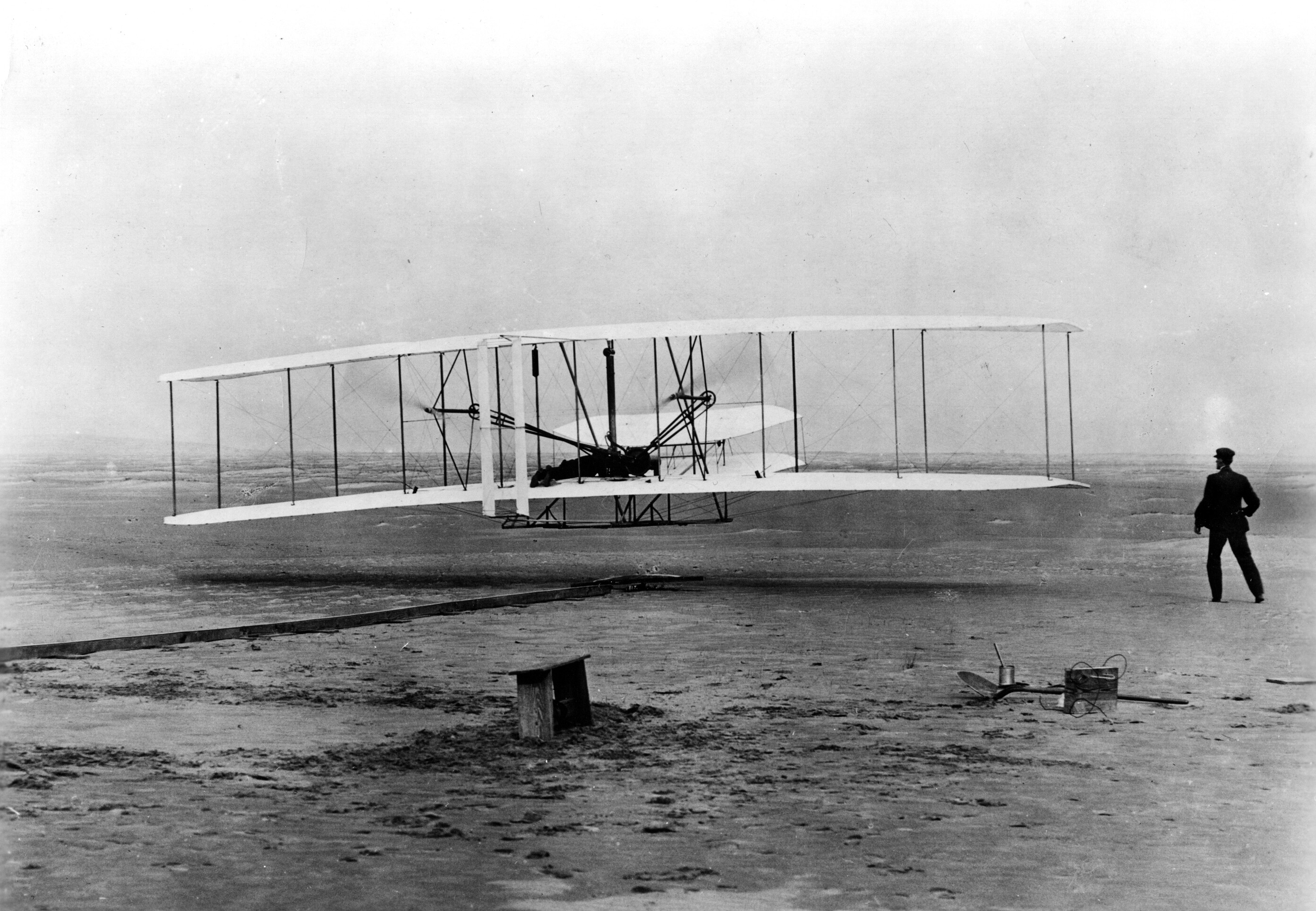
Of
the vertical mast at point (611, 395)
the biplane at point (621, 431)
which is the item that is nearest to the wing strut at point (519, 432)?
the biplane at point (621, 431)

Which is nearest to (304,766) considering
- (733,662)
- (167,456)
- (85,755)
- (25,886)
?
(85,755)

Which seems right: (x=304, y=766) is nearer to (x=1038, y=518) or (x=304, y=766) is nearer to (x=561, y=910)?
(x=561, y=910)

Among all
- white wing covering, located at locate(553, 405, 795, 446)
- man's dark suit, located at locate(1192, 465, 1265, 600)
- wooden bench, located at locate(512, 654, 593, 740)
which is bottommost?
wooden bench, located at locate(512, 654, 593, 740)

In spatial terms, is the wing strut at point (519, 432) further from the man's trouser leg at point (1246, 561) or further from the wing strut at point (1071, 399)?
the man's trouser leg at point (1246, 561)

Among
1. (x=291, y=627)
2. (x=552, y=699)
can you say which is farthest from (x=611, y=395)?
(x=552, y=699)

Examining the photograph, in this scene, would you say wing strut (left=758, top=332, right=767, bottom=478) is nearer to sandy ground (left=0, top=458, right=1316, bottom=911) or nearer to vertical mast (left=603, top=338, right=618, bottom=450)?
vertical mast (left=603, top=338, right=618, bottom=450)

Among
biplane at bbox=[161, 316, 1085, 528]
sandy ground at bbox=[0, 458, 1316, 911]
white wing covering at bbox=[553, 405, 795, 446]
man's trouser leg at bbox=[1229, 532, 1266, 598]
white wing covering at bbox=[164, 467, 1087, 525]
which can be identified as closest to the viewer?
sandy ground at bbox=[0, 458, 1316, 911]

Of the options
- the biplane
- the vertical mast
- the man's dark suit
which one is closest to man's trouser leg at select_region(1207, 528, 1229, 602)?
the man's dark suit
